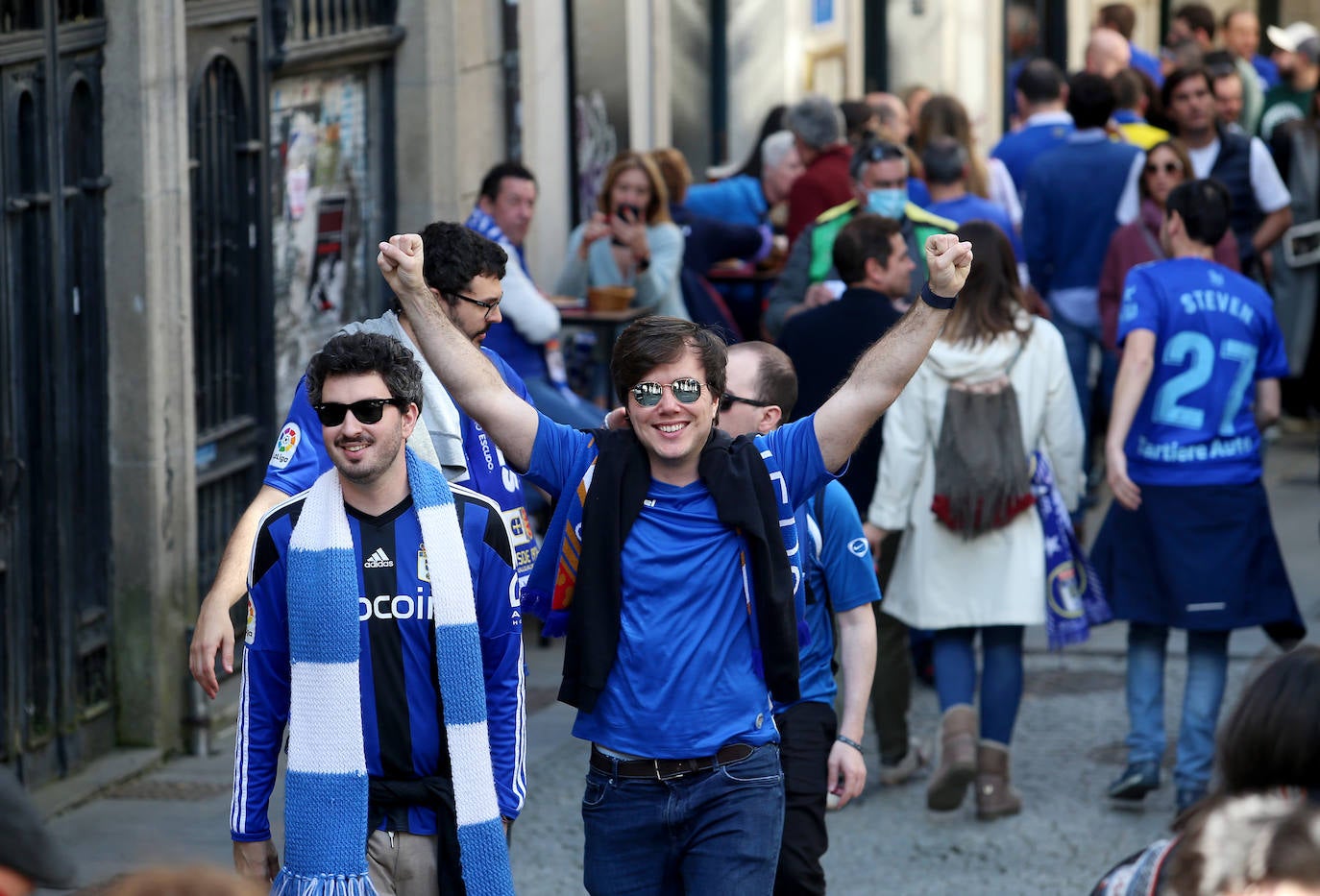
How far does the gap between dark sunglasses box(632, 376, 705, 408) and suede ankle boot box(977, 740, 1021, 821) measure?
306 centimetres

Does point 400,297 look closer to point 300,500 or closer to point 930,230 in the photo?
point 300,500

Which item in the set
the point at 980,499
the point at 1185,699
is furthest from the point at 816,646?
the point at 1185,699

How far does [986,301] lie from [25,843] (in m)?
4.73

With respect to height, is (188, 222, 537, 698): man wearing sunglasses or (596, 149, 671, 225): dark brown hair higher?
(596, 149, 671, 225): dark brown hair

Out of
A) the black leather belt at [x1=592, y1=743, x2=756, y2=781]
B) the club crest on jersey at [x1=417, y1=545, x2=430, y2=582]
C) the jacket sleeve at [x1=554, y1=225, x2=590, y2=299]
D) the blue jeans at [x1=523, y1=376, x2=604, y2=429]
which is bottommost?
the black leather belt at [x1=592, y1=743, x2=756, y2=781]

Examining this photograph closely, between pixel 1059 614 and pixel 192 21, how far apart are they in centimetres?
364

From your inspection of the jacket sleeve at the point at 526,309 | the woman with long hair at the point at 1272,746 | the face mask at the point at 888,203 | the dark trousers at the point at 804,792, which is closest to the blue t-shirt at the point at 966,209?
the face mask at the point at 888,203

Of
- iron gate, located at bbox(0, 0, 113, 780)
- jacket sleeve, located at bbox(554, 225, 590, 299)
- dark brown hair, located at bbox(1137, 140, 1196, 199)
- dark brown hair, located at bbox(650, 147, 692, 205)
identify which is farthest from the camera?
dark brown hair, located at bbox(650, 147, 692, 205)

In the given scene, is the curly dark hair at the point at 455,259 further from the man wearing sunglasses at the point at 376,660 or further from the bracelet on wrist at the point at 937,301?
the bracelet on wrist at the point at 937,301

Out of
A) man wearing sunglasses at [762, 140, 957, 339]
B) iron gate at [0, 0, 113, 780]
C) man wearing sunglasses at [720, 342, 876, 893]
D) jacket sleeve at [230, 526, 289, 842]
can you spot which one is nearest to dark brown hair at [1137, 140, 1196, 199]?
man wearing sunglasses at [762, 140, 957, 339]

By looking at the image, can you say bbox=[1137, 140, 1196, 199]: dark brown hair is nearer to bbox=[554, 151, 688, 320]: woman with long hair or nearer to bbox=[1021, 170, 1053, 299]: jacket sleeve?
bbox=[1021, 170, 1053, 299]: jacket sleeve

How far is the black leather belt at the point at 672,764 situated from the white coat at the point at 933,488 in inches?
104

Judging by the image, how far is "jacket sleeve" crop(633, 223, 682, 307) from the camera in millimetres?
9930

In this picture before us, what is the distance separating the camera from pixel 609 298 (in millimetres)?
9773
